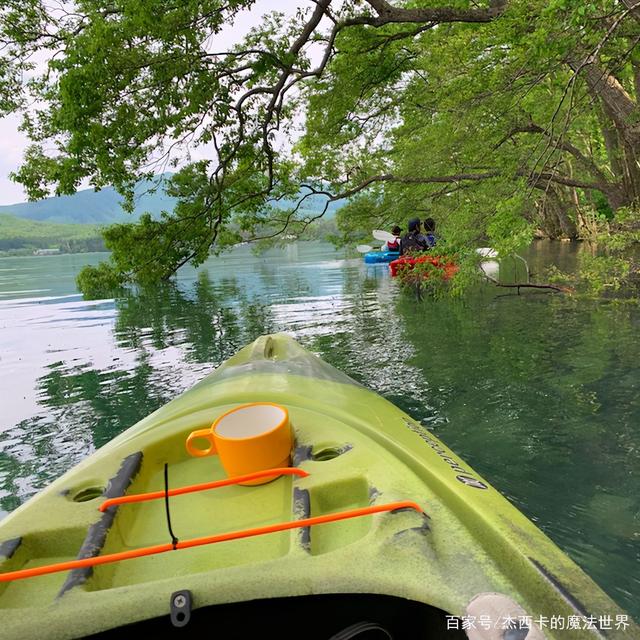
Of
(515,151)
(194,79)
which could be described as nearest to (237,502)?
(194,79)

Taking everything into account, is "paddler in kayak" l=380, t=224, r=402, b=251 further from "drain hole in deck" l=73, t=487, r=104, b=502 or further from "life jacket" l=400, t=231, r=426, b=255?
"drain hole in deck" l=73, t=487, r=104, b=502

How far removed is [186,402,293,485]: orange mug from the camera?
81.4 inches

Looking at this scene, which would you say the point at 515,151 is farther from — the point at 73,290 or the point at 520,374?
the point at 73,290

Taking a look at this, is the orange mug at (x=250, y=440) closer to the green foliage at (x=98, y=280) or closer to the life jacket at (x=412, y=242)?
the green foliage at (x=98, y=280)

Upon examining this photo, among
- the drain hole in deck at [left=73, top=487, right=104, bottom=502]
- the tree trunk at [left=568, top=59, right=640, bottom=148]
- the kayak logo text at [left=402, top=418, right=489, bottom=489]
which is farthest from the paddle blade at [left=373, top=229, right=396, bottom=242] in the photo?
the drain hole in deck at [left=73, top=487, right=104, bottom=502]

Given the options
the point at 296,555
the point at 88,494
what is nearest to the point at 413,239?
the point at 88,494

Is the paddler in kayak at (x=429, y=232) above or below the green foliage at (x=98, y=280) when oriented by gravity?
above

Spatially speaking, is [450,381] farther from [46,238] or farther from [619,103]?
[46,238]

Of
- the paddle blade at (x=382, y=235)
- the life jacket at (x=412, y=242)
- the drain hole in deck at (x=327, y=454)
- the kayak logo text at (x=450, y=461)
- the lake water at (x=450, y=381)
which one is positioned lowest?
the lake water at (x=450, y=381)

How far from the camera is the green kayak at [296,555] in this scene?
1348 millimetres

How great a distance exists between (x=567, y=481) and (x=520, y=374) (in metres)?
3.05

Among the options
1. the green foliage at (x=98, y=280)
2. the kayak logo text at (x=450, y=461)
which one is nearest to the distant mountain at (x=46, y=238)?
the green foliage at (x=98, y=280)

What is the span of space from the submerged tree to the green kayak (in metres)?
3.35

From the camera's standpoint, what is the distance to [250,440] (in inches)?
80.7
